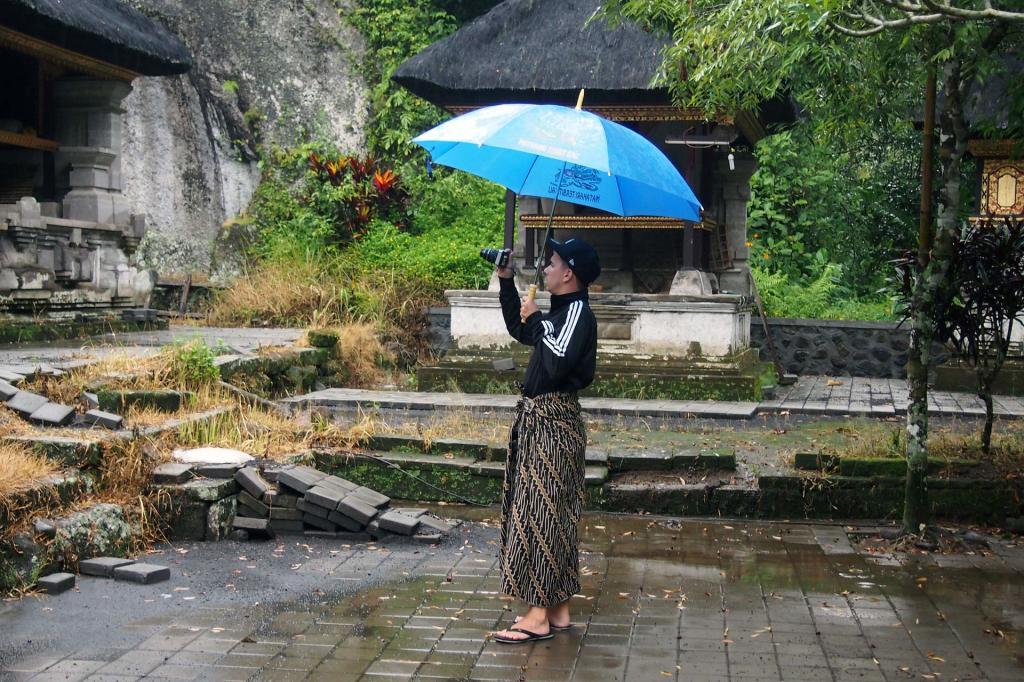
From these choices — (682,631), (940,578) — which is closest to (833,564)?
(940,578)

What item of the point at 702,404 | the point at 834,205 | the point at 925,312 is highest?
the point at 834,205

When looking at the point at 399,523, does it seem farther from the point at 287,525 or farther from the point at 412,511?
the point at 287,525

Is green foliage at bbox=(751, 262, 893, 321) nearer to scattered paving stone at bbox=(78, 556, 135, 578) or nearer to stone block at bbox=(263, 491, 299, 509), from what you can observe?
stone block at bbox=(263, 491, 299, 509)

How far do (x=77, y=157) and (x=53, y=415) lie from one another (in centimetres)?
794

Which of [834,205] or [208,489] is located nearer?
[208,489]

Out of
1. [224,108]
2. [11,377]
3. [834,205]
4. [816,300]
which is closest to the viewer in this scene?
[11,377]

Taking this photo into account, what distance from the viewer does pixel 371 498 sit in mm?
7520

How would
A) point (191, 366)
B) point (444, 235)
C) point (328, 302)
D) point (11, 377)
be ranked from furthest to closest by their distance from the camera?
point (444, 235) → point (328, 302) → point (191, 366) → point (11, 377)

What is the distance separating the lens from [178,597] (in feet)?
18.7

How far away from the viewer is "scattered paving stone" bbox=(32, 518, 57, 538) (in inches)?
231

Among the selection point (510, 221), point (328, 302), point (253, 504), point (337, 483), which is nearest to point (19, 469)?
point (253, 504)

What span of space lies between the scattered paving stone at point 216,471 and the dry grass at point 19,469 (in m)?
0.95

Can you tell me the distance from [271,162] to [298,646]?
60.7 feet

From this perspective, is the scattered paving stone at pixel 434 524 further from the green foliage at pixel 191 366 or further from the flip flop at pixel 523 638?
the green foliage at pixel 191 366
